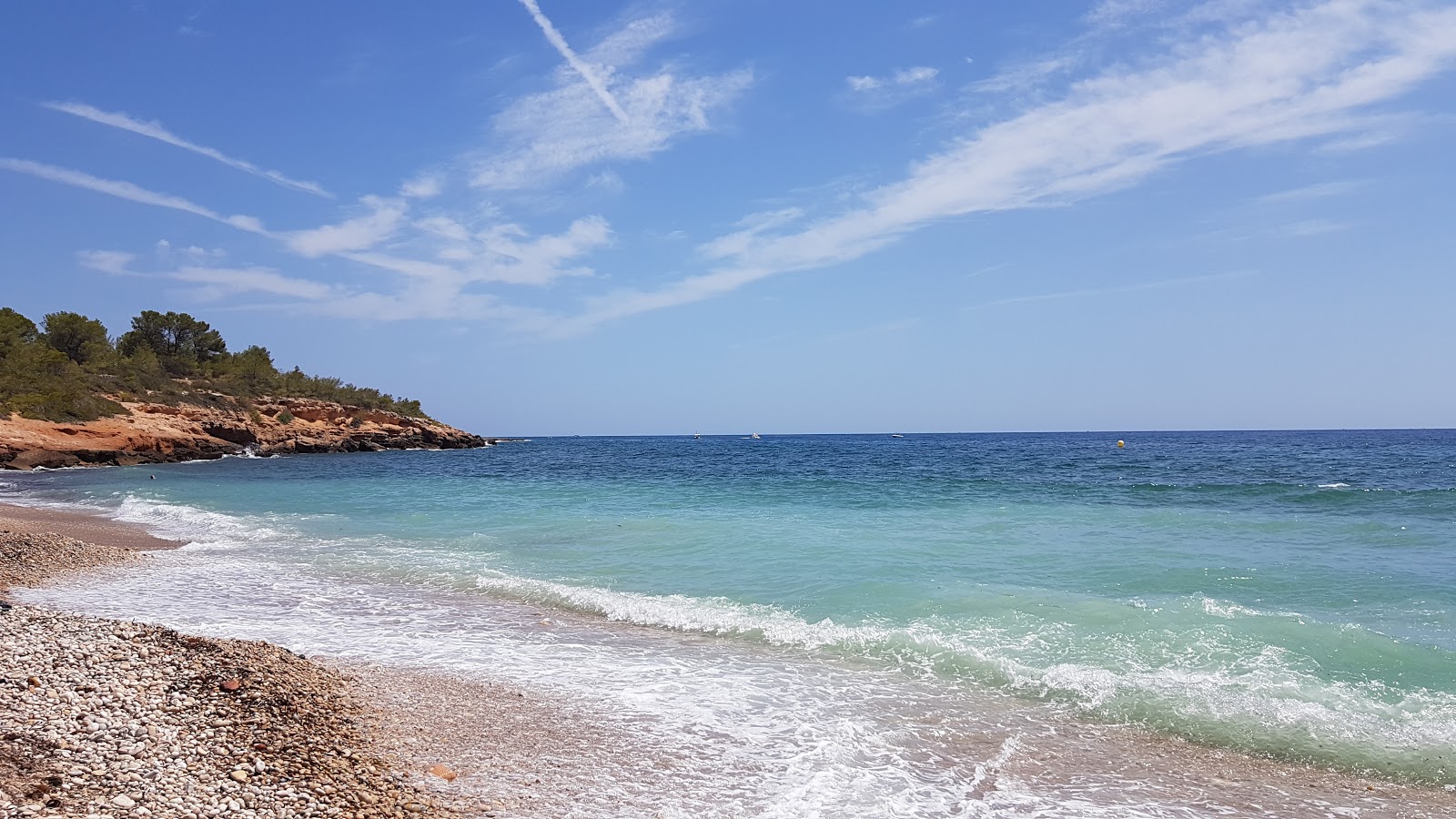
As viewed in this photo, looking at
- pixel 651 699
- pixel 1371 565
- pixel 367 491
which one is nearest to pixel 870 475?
pixel 367 491

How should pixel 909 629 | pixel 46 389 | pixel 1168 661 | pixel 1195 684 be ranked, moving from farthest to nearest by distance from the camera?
1. pixel 46 389
2. pixel 909 629
3. pixel 1168 661
4. pixel 1195 684

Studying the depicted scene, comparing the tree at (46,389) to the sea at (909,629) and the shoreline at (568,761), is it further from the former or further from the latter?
the shoreline at (568,761)

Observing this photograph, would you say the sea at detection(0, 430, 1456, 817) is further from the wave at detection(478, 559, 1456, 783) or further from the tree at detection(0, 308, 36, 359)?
the tree at detection(0, 308, 36, 359)

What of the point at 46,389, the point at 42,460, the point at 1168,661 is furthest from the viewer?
the point at 46,389

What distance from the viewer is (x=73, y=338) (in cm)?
5381

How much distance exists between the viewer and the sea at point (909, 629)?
560 cm

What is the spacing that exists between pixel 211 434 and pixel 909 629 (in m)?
54.2

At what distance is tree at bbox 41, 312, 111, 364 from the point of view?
53.4 meters

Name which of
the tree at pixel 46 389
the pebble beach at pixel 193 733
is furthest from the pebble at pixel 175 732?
the tree at pixel 46 389

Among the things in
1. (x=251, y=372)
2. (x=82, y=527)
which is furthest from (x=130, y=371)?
(x=82, y=527)

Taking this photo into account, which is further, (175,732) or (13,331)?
(13,331)

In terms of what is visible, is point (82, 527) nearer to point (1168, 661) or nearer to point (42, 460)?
point (1168, 661)

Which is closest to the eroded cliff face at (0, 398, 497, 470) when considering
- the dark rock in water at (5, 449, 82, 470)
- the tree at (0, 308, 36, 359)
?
the dark rock in water at (5, 449, 82, 470)

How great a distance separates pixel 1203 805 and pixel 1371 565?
33.8 feet
